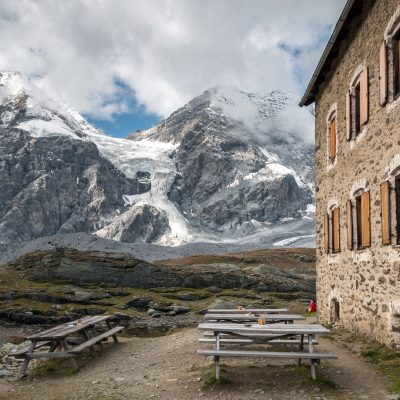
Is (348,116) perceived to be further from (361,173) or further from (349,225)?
(349,225)

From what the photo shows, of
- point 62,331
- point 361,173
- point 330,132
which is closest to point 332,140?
point 330,132

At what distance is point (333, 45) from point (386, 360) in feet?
34.0

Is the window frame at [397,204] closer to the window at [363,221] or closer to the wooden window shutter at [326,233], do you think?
the window at [363,221]

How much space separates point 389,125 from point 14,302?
90.4ft

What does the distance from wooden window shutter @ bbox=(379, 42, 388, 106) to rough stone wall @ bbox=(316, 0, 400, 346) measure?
0.24 m

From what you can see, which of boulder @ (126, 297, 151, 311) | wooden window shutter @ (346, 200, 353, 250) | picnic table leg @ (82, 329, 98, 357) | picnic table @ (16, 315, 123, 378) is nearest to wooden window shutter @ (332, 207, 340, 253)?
wooden window shutter @ (346, 200, 353, 250)

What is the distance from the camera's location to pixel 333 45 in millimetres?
16031

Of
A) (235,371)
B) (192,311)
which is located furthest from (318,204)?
(192,311)

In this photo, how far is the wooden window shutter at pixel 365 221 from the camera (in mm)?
12953

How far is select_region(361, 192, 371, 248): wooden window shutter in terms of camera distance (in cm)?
1295

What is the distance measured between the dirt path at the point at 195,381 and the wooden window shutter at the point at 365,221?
9.92ft

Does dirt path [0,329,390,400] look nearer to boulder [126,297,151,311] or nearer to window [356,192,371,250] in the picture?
window [356,192,371,250]

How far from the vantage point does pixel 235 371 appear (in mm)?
9820

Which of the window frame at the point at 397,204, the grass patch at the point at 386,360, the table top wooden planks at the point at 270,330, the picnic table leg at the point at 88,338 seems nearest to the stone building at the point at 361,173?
the window frame at the point at 397,204
